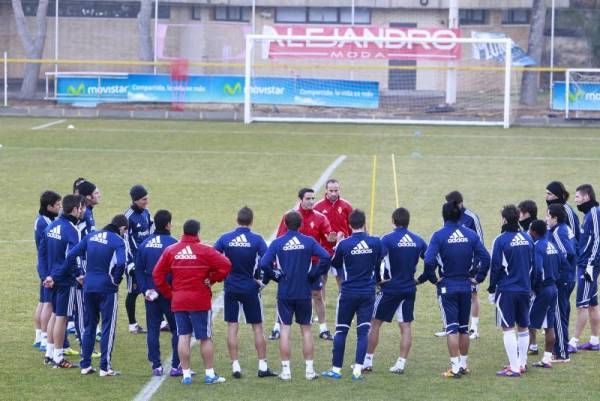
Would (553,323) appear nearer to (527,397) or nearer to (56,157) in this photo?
(527,397)

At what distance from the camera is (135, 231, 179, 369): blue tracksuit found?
43.8ft

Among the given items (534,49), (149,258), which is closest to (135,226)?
(149,258)

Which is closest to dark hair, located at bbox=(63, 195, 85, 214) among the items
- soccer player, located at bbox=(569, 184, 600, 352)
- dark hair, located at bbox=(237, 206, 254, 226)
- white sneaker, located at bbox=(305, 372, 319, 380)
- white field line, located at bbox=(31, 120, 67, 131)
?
dark hair, located at bbox=(237, 206, 254, 226)

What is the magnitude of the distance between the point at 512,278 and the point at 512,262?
18 cm

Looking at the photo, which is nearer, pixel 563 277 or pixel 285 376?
pixel 285 376

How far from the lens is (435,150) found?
34.8m

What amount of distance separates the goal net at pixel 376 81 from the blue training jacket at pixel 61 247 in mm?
27314

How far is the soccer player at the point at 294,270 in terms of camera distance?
Result: 13.2 meters

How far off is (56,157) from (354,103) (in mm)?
14284

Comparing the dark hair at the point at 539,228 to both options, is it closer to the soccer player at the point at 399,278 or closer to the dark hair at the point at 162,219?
the soccer player at the point at 399,278

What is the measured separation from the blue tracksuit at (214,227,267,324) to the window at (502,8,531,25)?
42.0 metres

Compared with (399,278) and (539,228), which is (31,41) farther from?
(539,228)

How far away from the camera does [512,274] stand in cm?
1338

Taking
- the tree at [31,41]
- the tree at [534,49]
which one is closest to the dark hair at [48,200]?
the tree at [31,41]
